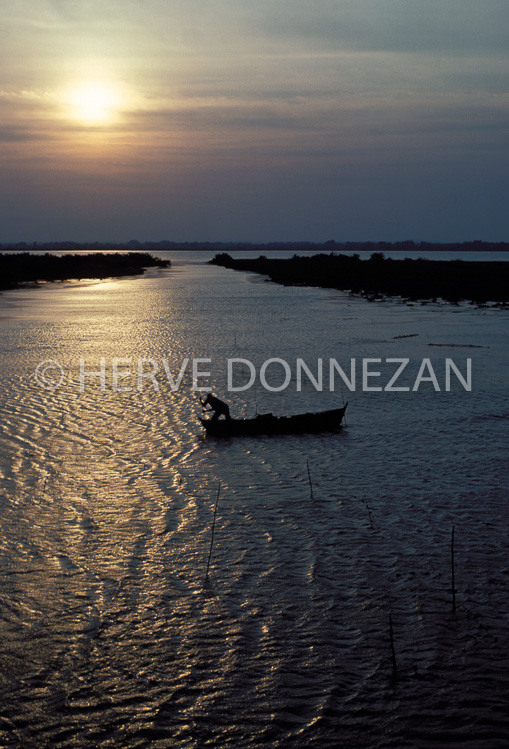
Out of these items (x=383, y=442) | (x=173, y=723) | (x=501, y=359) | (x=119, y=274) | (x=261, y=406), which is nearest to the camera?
(x=173, y=723)

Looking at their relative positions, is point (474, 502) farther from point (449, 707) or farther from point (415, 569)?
point (449, 707)

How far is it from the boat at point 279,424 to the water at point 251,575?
0.41 metres

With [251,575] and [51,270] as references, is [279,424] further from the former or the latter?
[51,270]

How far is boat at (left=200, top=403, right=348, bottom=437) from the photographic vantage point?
20.0 meters

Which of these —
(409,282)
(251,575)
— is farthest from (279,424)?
(409,282)

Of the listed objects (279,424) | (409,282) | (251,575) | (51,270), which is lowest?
(251,575)

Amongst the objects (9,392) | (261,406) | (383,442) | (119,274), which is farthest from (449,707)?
(119,274)

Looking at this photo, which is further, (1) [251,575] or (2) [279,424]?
(2) [279,424]

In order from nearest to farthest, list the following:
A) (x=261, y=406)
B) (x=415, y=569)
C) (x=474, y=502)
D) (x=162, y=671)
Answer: (x=162, y=671)
(x=415, y=569)
(x=474, y=502)
(x=261, y=406)

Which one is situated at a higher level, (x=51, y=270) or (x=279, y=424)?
(x=51, y=270)

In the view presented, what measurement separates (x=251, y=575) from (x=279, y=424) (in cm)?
900

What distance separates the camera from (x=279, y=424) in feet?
66.4

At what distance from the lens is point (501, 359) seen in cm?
3403

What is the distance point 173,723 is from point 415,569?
5.12m
